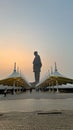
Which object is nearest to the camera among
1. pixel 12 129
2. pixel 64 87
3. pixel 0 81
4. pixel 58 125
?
pixel 12 129

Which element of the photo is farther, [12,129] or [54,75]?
[54,75]

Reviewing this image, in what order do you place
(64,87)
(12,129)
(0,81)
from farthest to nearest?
(64,87) < (0,81) < (12,129)

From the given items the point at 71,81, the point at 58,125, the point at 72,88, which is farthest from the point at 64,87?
the point at 58,125

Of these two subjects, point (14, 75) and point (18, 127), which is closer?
point (18, 127)

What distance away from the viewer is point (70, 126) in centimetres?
1122

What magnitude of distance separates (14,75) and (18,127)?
6702cm

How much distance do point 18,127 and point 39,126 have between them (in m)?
0.74

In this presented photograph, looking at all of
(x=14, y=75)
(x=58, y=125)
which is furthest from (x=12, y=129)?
(x=14, y=75)

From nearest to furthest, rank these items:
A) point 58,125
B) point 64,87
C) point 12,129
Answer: point 12,129 < point 58,125 < point 64,87

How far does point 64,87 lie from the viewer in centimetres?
10606

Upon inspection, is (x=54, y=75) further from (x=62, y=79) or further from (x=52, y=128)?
(x=52, y=128)

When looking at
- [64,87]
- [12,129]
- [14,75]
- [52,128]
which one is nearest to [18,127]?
[12,129]

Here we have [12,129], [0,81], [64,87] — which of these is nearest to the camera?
[12,129]

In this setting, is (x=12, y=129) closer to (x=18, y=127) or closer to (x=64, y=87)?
(x=18, y=127)
